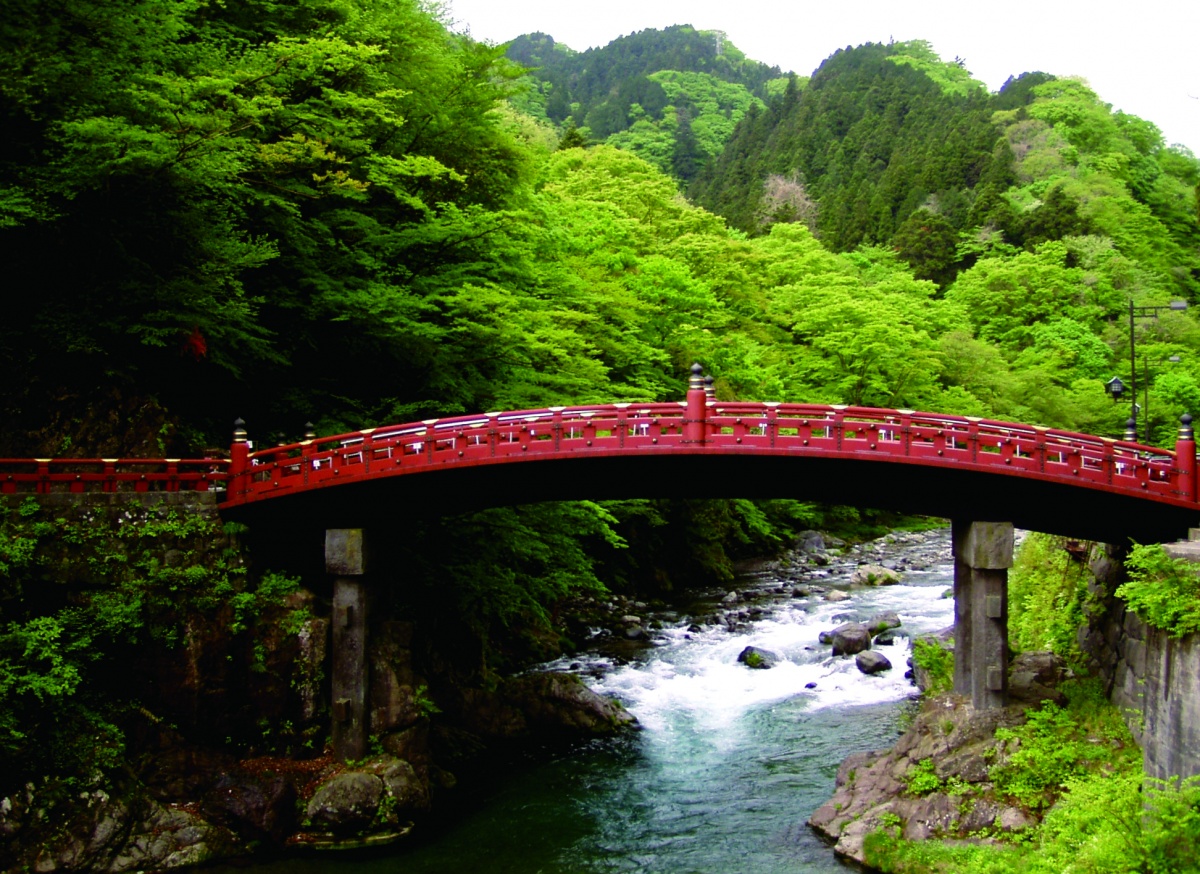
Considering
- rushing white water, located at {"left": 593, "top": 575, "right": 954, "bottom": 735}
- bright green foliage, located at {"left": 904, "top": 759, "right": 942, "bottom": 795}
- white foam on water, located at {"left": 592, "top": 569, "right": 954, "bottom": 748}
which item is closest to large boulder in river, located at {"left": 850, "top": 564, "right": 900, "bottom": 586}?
white foam on water, located at {"left": 592, "top": 569, "right": 954, "bottom": 748}

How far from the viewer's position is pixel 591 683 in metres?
26.8

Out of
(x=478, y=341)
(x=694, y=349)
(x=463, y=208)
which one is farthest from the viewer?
(x=694, y=349)

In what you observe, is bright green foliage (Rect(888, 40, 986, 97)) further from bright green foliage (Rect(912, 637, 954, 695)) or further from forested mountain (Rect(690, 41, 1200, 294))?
bright green foliage (Rect(912, 637, 954, 695))

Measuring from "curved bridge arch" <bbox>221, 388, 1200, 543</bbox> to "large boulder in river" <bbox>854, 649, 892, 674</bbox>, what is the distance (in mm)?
7933

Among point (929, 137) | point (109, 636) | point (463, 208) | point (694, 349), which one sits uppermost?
point (929, 137)

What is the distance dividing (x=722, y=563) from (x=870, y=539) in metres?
12.8

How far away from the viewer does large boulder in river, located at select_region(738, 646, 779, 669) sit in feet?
92.3

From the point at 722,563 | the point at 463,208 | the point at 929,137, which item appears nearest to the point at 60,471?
the point at 463,208

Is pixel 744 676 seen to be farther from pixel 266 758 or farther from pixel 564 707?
pixel 266 758

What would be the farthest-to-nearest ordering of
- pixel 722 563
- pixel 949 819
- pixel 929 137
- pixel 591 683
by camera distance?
pixel 929 137
pixel 722 563
pixel 591 683
pixel 949 819

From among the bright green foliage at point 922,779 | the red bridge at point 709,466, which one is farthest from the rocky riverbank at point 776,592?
the bright green foliage at point 922,779

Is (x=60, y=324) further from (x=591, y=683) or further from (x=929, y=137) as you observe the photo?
(x=929, y=137)

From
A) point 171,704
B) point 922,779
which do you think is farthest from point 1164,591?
point 171,704

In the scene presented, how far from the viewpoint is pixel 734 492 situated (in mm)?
21750
